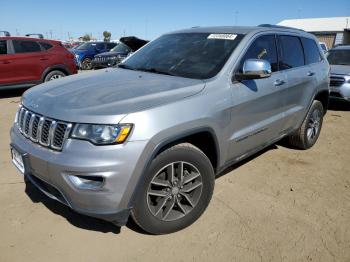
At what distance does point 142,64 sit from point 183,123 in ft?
4.86

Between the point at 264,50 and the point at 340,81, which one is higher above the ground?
the point at 264,50

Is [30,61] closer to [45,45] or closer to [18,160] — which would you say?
[45,45]

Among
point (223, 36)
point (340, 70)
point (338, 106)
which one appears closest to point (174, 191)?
point (223, 36)

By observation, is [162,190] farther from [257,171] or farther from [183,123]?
[257,171]

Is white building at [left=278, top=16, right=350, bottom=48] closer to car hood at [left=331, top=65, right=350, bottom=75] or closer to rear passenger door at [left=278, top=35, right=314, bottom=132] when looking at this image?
car hood at [left=331, top=65, right=350, bottom=75]

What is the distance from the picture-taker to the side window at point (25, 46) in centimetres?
989

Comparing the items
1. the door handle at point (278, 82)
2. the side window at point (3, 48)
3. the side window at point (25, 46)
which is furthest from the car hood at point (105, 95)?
the side window at point (25, 46)

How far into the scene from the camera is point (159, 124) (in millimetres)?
2719

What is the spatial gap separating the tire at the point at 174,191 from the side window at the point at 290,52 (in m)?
1.95

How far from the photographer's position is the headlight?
8.42ft

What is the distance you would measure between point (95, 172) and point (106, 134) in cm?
28

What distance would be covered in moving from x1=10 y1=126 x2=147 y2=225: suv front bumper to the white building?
42678mm

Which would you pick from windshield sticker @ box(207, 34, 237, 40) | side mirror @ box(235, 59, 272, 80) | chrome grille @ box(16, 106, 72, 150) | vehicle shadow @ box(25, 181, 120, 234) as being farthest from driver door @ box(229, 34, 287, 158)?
chrome grille @ box(16, 106, 72, 150)

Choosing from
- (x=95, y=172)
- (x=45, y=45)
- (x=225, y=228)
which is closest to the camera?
(x=95, y=172)
